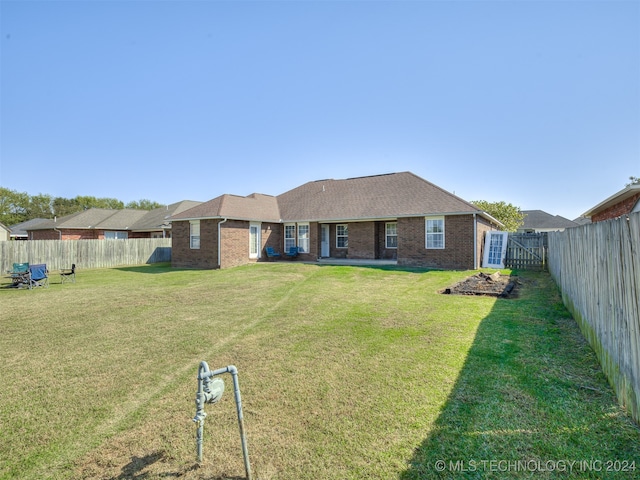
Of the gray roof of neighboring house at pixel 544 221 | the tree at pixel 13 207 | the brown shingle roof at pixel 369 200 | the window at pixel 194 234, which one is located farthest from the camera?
the tree at pixel 13 207

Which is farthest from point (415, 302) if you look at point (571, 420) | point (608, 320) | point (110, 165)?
point (110, 165)

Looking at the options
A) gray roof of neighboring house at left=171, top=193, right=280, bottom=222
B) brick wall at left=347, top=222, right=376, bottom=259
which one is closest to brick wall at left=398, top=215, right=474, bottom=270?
brick wall at left=347, top=222, right=376, bottom=259

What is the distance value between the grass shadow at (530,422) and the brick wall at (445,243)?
39.0ft

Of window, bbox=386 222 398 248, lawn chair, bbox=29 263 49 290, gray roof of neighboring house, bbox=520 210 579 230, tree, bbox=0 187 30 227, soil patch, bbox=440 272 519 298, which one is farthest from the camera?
tree, bbox=0 187 30 227

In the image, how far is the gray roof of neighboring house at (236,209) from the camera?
1958cm

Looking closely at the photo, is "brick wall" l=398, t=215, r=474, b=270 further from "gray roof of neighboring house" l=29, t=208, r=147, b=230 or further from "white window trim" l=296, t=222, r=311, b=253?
"gray roof of neighboring house" l=29, t=208, r=147, b=230

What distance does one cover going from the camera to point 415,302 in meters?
9.34

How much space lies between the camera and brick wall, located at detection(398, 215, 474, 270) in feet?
55.4

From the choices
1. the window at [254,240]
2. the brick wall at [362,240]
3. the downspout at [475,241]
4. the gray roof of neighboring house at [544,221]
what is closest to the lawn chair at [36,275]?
the window at [254,240]

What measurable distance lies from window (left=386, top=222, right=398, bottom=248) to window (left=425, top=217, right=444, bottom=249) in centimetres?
263

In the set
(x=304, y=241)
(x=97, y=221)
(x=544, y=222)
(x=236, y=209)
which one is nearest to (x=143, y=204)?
(x=97, y=221)

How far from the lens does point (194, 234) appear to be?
803 inches

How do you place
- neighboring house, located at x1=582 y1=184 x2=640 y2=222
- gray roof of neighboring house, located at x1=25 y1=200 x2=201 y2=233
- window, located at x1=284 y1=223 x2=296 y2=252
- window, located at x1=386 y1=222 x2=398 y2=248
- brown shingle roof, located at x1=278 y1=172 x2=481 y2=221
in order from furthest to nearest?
1. gray roof of neighboring house, located at x1=25 y1=200 x2=201 y2=233
2. window, located at x1=284 y1=223 x2=296 y2=252
3. window, located at x1=386 y1=222 x2=398 y2=248
4. brown shingle roof, located at x1=278 y1=172 x2=481 y2=221
5. neighboring house, located at x1=582 y1=184 x2=640 y2=222

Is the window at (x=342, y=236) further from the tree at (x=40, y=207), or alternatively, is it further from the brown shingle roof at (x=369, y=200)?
the tree at (x=40, y=207)
